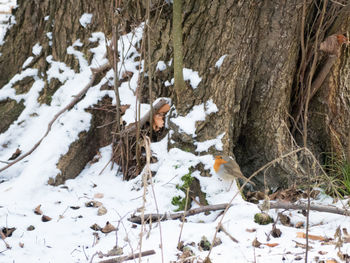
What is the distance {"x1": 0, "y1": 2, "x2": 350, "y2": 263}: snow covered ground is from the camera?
2.40 meters

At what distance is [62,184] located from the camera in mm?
3350

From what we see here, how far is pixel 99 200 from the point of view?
124 inches

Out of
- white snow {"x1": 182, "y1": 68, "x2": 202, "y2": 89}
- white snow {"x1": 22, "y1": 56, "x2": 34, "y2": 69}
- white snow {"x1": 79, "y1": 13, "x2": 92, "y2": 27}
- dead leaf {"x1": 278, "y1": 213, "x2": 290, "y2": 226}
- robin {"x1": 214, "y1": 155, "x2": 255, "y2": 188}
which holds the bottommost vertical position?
dead leaf {"x1": 278, "y1": 213, "x2": 290, "y2": 226}

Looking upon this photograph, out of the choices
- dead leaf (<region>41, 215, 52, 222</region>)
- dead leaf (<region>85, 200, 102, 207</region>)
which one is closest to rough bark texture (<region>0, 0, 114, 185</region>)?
dead leaf (<region>85, 200, 102, 207</region>)

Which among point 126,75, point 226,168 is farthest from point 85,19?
point 226,168

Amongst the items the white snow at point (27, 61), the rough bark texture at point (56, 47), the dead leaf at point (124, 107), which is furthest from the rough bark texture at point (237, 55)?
the white snow at point (27, 61)

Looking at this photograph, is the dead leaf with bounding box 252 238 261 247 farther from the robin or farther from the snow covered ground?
the robin

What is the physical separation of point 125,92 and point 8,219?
1.46m

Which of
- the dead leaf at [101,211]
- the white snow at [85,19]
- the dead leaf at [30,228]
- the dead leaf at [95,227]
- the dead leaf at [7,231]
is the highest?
the white snow at [85,19]

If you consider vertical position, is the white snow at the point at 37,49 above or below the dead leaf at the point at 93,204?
above

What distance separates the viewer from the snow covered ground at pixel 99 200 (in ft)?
7.88

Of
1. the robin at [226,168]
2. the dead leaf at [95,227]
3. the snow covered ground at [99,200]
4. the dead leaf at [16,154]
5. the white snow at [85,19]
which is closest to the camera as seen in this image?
the snow covered ground at [99,200]

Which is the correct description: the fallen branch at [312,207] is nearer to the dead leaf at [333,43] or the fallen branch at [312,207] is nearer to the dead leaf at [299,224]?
the dead leaf at [299,224]

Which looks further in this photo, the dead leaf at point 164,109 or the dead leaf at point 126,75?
the dead leaf at point 126,75
